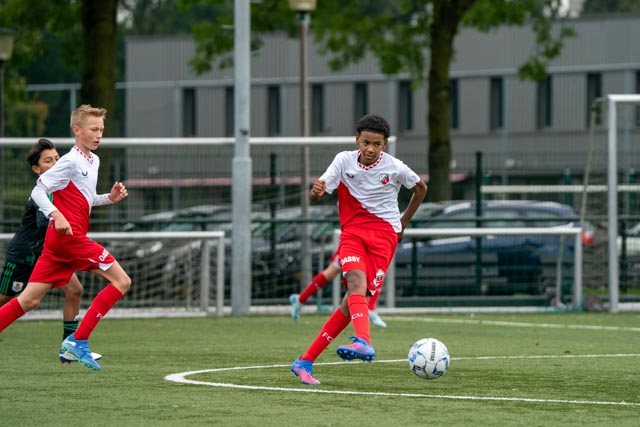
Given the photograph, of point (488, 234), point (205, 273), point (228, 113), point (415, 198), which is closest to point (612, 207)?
point (488, 234)

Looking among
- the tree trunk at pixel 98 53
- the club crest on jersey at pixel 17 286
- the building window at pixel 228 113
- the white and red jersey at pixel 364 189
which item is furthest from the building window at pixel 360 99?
the white and red jersey at pixel 364 189

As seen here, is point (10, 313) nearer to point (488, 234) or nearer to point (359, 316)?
point (359, 316)

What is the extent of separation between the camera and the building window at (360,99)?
146 feet

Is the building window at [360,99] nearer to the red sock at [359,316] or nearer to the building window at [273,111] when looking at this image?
the building window at [273,111]

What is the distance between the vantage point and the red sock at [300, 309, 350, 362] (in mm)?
8531

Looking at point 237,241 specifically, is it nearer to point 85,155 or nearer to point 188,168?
point 188,168

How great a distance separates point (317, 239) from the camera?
17.6 m

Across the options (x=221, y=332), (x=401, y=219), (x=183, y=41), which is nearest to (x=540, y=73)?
(x=221, y=332)

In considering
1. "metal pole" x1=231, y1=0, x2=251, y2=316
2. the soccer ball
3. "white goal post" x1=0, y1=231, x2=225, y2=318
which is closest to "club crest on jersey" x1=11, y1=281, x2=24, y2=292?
the soccer ball

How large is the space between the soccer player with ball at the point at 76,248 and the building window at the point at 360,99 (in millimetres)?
35250

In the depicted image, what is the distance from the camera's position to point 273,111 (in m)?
44.8

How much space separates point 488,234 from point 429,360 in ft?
30.3

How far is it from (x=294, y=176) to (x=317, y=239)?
2.94ft

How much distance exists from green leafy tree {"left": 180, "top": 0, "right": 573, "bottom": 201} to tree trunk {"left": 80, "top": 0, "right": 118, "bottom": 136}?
17.2ft
